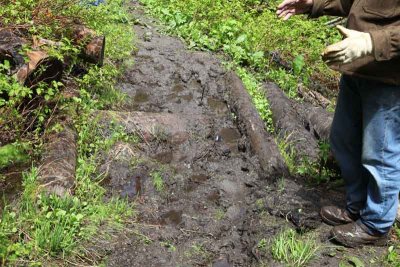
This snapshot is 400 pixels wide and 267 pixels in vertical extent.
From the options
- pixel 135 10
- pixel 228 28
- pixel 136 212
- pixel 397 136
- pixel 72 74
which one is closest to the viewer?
pixel 397 136

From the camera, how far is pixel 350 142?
10.9ft

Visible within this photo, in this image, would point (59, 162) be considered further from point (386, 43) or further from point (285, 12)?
point (386, 43)

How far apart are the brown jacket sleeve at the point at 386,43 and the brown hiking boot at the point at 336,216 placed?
1360 millimetres

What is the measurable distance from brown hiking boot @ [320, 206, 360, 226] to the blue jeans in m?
0.05

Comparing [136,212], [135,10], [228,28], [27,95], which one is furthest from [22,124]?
[135,10]

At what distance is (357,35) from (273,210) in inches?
62.6

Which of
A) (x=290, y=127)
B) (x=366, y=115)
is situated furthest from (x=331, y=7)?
(x=290, y=127)

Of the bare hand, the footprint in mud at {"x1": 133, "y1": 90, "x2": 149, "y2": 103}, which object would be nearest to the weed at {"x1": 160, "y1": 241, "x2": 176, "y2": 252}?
A: the bare hand

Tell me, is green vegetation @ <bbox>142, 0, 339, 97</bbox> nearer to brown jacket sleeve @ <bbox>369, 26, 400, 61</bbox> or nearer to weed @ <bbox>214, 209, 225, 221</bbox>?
weed @ <bbox>214, 209, 225, 221</bbox>

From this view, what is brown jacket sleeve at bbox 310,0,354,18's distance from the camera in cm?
333

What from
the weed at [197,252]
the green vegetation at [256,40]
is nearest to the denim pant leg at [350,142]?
the weed at [197,252]

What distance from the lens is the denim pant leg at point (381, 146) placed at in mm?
2834

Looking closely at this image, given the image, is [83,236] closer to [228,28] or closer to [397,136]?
[397,136]

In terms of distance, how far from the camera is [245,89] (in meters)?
5.45
